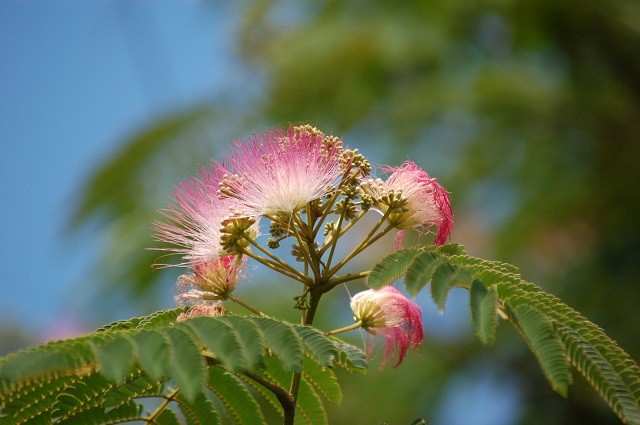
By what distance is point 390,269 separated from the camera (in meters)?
1.43

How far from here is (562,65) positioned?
9336mm

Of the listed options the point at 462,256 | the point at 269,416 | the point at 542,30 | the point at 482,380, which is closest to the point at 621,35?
the point at 542,30

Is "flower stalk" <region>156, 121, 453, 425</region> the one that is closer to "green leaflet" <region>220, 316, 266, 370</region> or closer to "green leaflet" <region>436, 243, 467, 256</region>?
"green leaflet" <region>436, 243, 467, 256</region>

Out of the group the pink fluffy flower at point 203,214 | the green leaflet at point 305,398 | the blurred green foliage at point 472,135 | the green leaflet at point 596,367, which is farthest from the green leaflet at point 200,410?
the blurred green foliage at point 472,135

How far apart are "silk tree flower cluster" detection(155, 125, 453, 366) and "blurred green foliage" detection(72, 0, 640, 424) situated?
19.5 ft

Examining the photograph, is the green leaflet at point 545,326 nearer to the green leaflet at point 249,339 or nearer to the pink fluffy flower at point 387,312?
the pink fluffy flower at point 387,312

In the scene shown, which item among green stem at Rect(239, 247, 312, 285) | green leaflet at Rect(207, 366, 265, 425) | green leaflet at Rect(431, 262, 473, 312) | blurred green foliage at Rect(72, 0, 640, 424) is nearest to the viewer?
green leaflet at Rect(431, 262, 473, 312)

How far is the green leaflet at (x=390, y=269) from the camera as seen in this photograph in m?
1.42

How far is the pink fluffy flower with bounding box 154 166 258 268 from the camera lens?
156 cm

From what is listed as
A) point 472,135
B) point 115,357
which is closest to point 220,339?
point 115,357

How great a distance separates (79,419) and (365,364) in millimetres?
481

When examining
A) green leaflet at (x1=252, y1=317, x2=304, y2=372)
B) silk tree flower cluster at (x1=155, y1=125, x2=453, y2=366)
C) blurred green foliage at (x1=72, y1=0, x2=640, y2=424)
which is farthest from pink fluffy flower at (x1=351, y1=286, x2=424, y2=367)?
blurred green foliage at (x1=72, y1=0, x2=640, y2=424)

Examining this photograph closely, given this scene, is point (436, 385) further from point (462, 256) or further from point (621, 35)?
point (462, 256)

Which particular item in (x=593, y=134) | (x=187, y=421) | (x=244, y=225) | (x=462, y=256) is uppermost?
(x=593, y=134)
